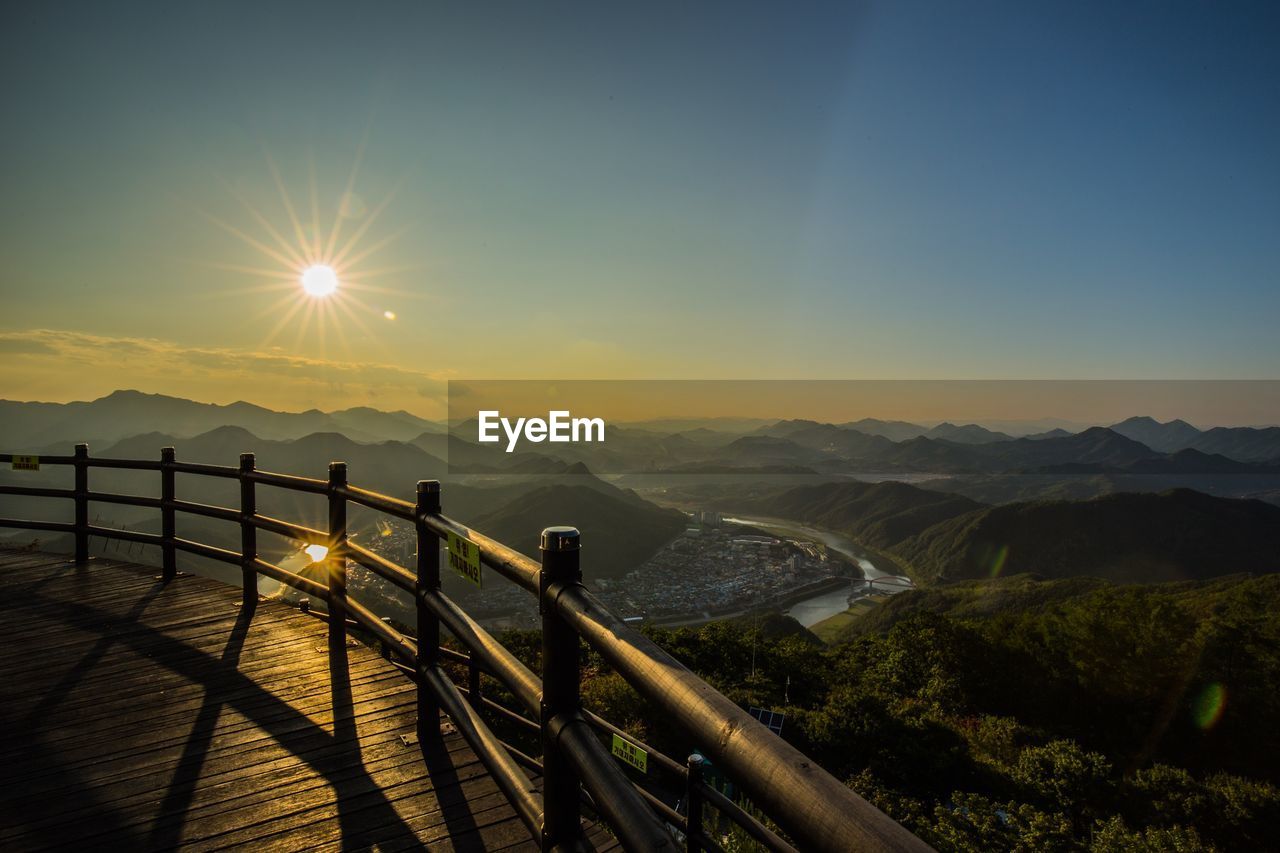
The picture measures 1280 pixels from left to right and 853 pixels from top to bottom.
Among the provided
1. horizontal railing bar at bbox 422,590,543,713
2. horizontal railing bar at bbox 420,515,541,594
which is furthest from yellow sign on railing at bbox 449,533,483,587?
horizontal railing bar at bbox 422,590,543,713

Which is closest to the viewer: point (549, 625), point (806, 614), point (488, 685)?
point (549, 625)

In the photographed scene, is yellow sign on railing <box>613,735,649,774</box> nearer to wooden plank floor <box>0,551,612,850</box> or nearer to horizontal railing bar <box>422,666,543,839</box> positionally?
horizontal railing bar <box>422,666,543,839</box>

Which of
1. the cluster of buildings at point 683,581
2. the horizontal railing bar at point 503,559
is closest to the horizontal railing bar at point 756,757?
the horizontal railing bar at point 503,559

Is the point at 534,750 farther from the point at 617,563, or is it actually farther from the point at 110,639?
the point at 617,563

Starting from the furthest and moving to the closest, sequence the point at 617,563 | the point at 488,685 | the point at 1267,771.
Result: 1. the point at 617,563
2. the point at 1267,771
3. the point at 488,685

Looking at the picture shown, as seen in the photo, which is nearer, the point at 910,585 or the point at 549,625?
the point at 549,625

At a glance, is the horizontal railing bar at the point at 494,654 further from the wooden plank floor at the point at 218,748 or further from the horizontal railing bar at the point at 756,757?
the wooden plank floor at the point at 218,748

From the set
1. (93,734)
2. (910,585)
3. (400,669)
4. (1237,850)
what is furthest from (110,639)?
(910,585)
